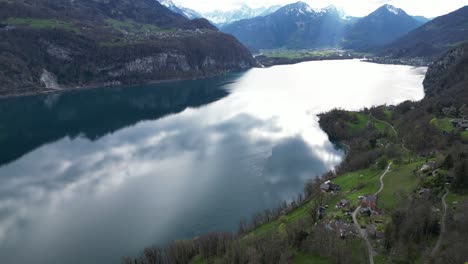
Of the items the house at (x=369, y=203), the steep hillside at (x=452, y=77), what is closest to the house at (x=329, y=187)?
the house at (x=369, y=203)

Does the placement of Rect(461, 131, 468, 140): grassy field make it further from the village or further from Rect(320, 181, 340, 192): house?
Rect(320, 181, 340, 192): house

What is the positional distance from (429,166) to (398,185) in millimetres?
5389

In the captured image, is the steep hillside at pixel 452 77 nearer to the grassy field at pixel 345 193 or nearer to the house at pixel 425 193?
the grassy field at pixel 345 193

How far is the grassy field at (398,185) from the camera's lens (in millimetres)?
47575

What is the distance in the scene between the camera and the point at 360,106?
14075 centimetres

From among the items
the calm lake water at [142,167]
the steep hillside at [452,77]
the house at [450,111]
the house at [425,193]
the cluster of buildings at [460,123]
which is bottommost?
the calm lake water at [142,167]

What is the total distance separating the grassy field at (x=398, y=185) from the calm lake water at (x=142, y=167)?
18.3 m

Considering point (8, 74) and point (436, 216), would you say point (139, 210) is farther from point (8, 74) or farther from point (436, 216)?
point (8, 74)

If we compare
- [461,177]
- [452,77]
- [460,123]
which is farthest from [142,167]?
[452,77]

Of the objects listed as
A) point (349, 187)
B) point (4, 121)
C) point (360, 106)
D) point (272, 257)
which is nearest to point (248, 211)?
point (349, 187)

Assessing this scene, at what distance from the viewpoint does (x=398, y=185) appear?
5288 cm

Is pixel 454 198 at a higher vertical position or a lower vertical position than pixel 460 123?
lower

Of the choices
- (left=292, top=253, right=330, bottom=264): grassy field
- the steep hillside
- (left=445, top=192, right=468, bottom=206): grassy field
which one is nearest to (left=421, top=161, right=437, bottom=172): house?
(left=445, top=192, right=468, bottom=206): grassy field

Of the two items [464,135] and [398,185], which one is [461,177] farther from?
[464,135]
